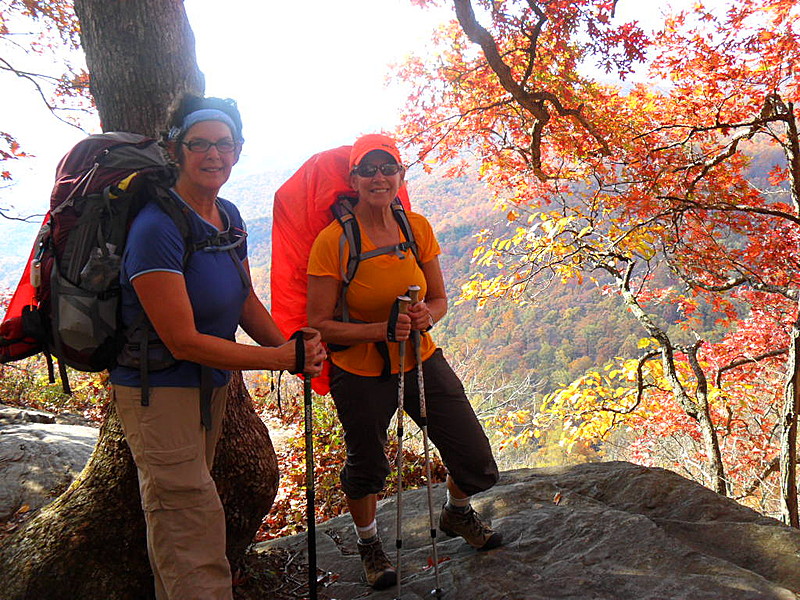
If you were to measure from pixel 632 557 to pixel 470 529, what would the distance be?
747 millimetres

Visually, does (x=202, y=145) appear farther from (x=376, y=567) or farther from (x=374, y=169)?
(x=376, y=567)

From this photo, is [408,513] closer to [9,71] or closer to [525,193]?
[525,193]

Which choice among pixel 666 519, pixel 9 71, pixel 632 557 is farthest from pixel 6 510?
pixel 9 71

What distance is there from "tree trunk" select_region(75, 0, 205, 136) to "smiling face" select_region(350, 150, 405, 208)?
3.50 ft

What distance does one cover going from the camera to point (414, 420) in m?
2.46

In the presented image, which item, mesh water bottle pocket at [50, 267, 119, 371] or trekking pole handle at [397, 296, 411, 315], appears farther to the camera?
trekking pole handle at [397, 296, 411, 315]

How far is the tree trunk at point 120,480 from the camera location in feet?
7.89

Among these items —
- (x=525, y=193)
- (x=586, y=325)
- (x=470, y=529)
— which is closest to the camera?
(x=470, y=529)

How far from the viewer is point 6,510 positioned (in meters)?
3.72

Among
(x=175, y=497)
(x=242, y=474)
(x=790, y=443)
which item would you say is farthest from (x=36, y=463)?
(x=790, y=443)

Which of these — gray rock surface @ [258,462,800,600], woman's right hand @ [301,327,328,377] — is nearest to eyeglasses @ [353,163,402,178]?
woman's right hand @ [301,327,328,377]

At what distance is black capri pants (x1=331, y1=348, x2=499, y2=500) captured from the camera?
7.75ft

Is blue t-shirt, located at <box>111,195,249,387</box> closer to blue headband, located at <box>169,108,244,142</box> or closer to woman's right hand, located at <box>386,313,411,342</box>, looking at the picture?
blue headband, located at <box>169,108,244,142</box>

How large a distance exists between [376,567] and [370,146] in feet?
6.59
